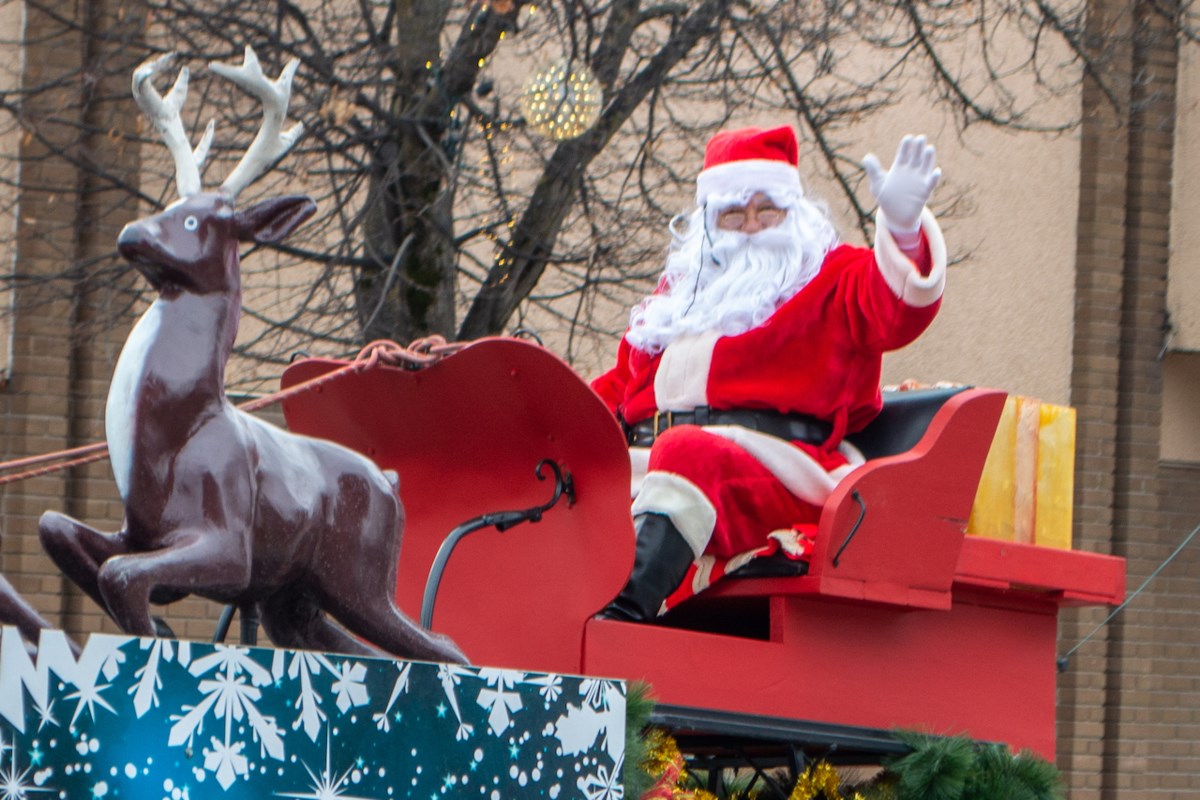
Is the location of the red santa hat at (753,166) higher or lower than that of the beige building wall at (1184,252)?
lower

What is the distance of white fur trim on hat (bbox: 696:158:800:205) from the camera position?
489cm

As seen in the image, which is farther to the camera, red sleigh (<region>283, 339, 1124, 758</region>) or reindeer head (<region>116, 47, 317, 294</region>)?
red sleigh (<region>283, 339, 1124, 758</region>)

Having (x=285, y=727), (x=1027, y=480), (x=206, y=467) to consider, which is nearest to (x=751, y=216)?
(x=1027, y=480)

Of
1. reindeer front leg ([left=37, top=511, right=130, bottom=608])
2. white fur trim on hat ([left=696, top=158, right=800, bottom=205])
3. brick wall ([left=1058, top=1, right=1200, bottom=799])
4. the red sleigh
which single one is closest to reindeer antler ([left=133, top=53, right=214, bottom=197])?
reindeer front leg ([left=37, top=511, right=130, bottom=608])

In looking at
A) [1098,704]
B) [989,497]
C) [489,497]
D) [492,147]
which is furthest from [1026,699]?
[1098,704]

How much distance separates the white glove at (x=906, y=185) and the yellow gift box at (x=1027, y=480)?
650 mm

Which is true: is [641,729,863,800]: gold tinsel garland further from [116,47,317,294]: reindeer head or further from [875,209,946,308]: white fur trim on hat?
[116,47,317,294]: reindeer head

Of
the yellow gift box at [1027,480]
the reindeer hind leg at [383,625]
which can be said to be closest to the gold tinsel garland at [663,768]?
the reindeer hind leg at [383,625]

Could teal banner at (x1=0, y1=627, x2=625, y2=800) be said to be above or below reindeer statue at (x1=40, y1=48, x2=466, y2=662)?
below

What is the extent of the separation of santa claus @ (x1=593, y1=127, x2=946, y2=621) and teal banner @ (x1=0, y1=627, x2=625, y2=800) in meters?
1.12

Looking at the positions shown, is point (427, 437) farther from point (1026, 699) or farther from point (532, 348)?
point (1026, 699)

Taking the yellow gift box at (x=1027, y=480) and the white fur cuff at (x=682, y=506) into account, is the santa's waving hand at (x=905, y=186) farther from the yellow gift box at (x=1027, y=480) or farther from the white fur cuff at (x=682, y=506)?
the white fur cuff at (x=682, y=506)

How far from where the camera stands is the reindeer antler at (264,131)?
293cm

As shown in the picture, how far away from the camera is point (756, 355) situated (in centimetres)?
463
